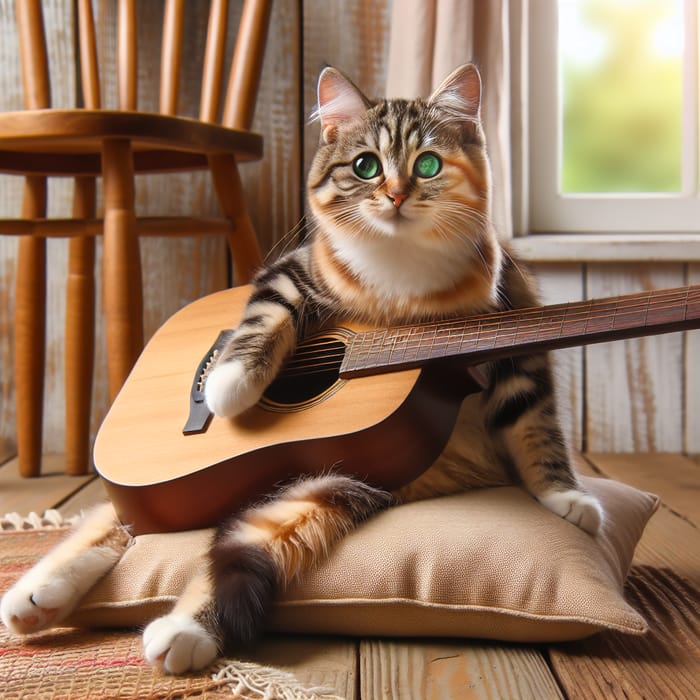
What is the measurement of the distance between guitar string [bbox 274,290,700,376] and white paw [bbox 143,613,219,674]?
36 centimetres

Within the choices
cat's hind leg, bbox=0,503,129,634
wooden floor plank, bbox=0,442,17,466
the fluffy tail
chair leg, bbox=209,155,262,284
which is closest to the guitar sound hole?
the fluffy tail

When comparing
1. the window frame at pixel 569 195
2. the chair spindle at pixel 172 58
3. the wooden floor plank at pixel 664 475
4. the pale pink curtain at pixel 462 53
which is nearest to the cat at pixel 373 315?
the wooden floor plank at pixel 664 475

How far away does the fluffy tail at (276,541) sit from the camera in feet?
2.67

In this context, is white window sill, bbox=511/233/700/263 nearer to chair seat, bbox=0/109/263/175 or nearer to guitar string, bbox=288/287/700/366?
chair seat, bbox=0/109/263/175

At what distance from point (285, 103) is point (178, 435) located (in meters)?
1.13

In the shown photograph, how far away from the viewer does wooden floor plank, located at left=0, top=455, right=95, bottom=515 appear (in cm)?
150

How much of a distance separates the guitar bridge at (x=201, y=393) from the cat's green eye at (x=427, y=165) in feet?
1.15

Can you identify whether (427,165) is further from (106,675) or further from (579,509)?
(106,675)

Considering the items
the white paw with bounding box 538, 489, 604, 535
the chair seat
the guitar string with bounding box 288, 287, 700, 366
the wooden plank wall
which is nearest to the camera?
the guitar string with bounding box 288, 287, 700, 366

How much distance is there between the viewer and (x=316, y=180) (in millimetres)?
1075

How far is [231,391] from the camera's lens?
0.97m

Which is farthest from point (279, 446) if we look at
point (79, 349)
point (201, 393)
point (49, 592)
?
point (79, 349)

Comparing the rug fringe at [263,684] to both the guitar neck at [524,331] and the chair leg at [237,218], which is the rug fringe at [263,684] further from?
the chair leg at [237,218]

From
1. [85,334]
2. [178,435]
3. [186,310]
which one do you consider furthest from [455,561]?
[85,334]
